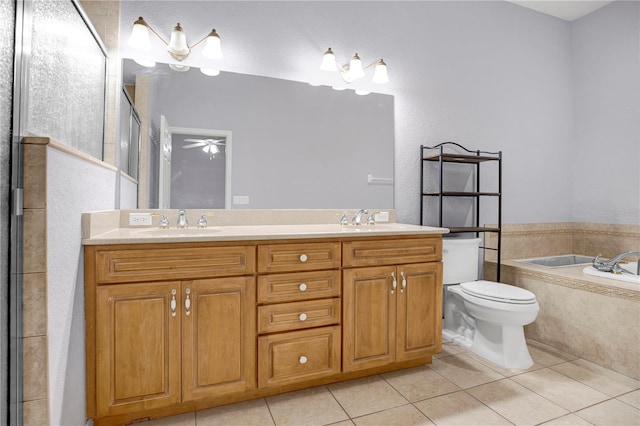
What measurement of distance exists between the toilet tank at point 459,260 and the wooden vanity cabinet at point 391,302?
525 millimetres

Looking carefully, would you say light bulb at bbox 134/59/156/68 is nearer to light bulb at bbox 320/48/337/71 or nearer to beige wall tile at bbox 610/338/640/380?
light bulb at bbox 320/48/337/71

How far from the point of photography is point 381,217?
8.50 ft

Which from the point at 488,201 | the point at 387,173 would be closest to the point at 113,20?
the point at 387,173

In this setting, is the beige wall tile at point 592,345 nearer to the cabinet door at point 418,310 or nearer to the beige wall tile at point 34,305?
the cabinet door at point 418,310

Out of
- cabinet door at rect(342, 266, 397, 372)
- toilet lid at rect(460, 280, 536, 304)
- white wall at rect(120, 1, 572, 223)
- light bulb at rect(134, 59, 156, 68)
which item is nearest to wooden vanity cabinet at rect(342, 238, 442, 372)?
cabinet door at rect(342, 266, 397, 372)

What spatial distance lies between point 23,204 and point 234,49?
5.20ft

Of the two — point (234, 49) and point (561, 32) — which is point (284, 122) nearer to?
point (234, 49)

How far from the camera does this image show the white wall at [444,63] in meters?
2.28

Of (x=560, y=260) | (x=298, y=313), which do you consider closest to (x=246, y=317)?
(x=298, y=313)

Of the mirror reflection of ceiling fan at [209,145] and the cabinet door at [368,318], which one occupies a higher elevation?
the mirror reflection of ceiling fan at [209,145]

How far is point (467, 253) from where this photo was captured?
2.66 m

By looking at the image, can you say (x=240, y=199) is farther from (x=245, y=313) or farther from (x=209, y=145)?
(x=245, y=313)

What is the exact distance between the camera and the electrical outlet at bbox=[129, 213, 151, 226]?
198 centimetres

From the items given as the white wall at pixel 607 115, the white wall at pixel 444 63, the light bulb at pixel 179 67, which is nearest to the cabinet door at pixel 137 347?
the light bulb at pixel 179 67
